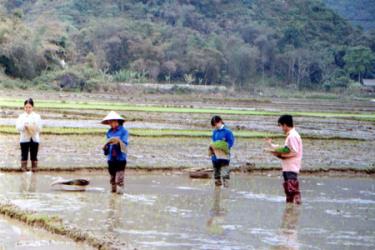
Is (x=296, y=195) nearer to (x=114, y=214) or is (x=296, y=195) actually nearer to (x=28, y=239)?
(x=114, y=214)

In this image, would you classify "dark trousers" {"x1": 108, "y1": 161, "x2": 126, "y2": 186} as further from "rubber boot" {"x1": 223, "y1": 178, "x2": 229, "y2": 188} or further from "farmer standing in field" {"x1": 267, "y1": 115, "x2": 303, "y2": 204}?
"farmer standing in field" {"x1": 267, "y1": 115, "x2": 303, "y2": 204}

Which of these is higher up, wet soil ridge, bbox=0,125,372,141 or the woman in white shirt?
the woman in white shirt

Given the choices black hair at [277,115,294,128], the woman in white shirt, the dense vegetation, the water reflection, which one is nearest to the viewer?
the water reflection

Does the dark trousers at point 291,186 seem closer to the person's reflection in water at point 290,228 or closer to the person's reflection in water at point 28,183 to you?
the person's reflection in water at point 290,228

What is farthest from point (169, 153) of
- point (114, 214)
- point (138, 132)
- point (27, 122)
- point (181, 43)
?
point (181, 43)

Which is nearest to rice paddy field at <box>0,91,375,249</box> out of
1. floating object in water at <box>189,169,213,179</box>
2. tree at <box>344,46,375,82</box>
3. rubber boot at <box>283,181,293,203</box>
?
rubber boot at <box>283,181,293,203</box>

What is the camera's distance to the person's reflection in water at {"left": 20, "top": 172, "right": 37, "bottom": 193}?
12.1 metres

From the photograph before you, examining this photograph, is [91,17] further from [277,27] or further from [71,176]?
[71,176]

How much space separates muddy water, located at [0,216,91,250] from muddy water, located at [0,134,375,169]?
5.81 meters

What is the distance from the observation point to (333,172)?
17.3m

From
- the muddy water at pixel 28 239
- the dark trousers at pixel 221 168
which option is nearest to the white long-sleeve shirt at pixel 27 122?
the dark trousers at pixel 221 168

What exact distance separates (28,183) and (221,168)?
3.21 metres

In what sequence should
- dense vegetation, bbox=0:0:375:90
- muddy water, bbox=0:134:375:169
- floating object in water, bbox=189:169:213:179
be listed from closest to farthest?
floating object in water, bbox=189:169:213:179 < muddy water, bbox=0:134:375:169 < dense vegetation, bbox=0:0:375:90

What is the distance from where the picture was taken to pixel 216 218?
10.2m
